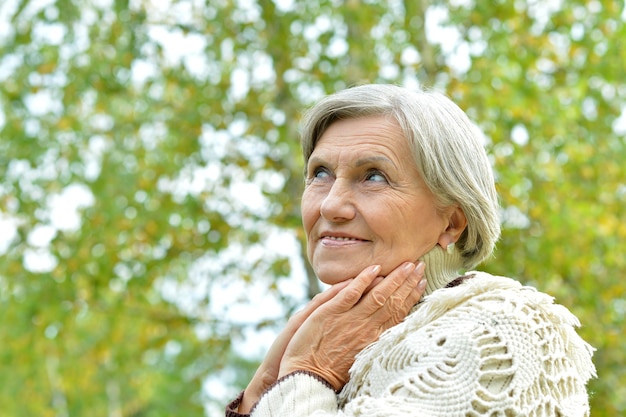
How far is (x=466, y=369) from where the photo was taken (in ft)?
7.59

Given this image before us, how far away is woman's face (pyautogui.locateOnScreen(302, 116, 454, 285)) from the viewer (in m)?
2.70

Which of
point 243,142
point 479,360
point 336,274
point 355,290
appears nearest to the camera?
point 479,360

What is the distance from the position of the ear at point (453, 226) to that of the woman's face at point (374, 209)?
0.01 metres

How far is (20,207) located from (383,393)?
24.0 ft

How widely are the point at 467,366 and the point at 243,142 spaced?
650 cm

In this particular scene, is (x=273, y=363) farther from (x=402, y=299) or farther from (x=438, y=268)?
(x=438, y=268)

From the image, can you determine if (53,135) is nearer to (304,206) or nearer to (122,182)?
(122,182)

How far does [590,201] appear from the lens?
8688mm

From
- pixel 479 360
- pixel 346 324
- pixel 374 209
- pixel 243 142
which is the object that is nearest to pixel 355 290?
pixel 346 324

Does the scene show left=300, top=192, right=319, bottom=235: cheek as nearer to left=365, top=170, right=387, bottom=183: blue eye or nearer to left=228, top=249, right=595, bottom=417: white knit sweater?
left=365, top=170, right=387, bottom=183: blue eye

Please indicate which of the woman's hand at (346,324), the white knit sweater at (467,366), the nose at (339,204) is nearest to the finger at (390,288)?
the woman's hand at (346,324)

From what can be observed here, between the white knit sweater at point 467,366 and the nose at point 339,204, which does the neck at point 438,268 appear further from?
the nose at point 339,204

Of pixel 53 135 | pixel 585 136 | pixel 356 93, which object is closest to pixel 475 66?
pixel 585 136

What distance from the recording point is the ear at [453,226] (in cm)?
280
